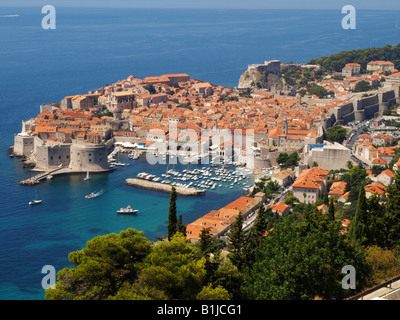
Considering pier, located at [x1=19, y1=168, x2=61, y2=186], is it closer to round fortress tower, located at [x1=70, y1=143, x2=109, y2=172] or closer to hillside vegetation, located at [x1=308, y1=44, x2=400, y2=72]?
round fortress tower, located at [x1=70, y1=143, x2=109, y2=172]

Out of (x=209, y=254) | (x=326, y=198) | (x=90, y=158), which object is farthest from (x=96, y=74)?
(x=209, y=254)

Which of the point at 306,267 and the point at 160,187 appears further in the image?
the point at 160,187

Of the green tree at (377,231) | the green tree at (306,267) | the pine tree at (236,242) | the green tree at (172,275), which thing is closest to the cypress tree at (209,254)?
the green tree at (172,275)

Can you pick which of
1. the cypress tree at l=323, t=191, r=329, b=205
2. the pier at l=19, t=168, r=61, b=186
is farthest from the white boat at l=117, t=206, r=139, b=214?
the cypress tree at l=323, t=191, r=329, b=205

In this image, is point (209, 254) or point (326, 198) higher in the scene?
point (209, 254)
